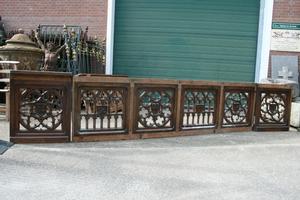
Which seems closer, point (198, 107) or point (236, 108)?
point (198, 107)

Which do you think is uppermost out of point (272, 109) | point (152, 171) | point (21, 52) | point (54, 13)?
point (54, 13)

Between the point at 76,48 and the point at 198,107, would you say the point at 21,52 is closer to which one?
the point at 76,48

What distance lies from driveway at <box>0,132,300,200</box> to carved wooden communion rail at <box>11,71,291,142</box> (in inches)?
8.8

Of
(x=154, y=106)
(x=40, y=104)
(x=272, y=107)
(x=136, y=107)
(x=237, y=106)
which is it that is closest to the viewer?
Result: (x=40, y=104)

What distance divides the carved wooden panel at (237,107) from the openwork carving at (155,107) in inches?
37.6

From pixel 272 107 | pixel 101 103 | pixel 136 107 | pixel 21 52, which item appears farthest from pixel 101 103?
pixel 21 52

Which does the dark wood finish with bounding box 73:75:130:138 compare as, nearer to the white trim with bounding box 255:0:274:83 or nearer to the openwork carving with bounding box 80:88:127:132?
the openwork carving with bounding box 80:88:127:132

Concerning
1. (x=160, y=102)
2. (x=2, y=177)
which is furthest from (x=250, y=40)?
(x=2, y=177)

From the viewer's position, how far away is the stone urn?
7.24 meters

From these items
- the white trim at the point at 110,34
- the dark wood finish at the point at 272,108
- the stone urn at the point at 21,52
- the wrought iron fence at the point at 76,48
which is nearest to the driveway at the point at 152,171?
the dark wood finish at the point at 272,108

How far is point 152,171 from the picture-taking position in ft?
11.5

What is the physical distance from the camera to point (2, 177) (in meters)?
3.14

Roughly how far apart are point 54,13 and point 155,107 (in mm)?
5980

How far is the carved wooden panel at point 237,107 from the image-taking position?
18.4 ft
